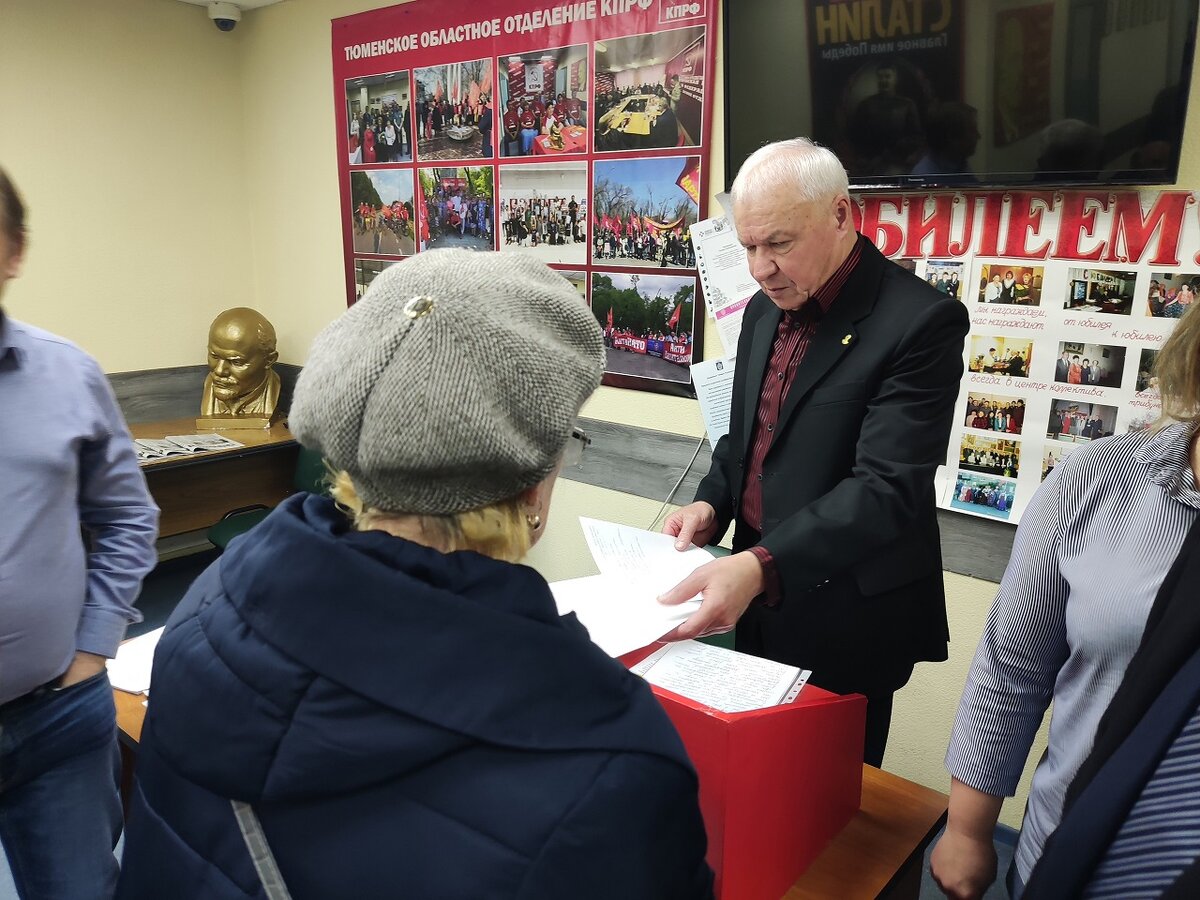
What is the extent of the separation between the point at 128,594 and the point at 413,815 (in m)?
1.16

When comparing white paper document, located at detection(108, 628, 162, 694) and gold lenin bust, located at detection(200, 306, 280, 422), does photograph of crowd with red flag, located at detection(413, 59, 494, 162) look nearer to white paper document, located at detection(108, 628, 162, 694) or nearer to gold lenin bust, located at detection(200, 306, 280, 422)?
gold lenin bust, located at detection(200, 306, 280, 422)

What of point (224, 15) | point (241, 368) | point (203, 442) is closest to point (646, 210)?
point (241, 368)

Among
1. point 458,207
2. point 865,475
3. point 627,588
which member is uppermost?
point 458,207

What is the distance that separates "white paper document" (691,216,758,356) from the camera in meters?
2.51

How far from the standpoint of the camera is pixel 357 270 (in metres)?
3.74

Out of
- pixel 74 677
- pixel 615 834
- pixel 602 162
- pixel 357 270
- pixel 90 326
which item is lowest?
pixel 74 677

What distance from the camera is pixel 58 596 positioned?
1.34m

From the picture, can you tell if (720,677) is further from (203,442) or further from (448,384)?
(203,442)

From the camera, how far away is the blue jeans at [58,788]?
1342 mm

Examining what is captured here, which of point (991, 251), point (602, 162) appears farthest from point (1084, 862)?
point (602, 162)

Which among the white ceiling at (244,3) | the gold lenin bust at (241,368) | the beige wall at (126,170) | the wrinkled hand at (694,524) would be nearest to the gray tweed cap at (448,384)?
the wrinkled hand at (694,524)

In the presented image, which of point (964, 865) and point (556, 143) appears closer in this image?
point (964, 865)

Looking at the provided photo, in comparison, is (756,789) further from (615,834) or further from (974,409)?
(974,409)

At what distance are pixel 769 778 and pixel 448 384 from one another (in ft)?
1.96
